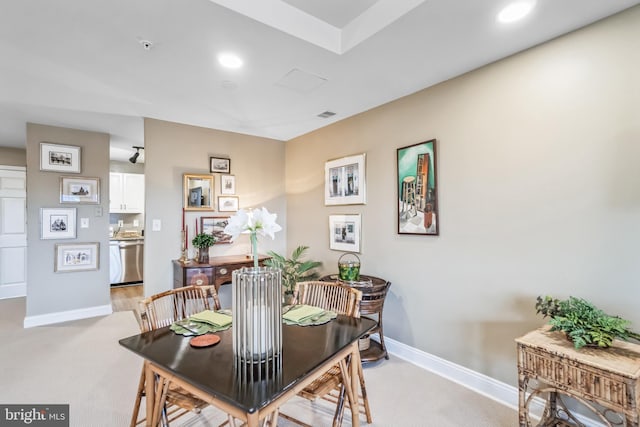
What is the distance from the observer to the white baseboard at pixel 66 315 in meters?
3.63

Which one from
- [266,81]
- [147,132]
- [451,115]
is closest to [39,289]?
[147,132]

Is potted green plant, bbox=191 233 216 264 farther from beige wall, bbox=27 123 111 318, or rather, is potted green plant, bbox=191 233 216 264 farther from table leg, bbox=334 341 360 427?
table leg, bbox=334 341 360 427

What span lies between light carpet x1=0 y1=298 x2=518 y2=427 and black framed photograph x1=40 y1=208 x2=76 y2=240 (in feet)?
3.92

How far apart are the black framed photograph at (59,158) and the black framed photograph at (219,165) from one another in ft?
5.77

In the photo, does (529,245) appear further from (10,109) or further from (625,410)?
(10,109)

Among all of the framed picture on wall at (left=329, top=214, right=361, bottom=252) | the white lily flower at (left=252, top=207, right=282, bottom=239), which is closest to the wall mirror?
the framed picture on wall at (left=329, top=214, right=361, bottom=252)

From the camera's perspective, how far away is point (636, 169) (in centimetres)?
161

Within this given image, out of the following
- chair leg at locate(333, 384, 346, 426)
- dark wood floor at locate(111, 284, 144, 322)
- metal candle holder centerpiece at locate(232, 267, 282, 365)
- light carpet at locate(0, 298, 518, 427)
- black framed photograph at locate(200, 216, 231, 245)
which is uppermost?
black framed photograph at locate(200, 216, 231, 245)

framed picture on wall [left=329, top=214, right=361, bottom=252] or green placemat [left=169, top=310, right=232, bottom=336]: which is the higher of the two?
framed picture on wall [left=329, top=214, right=361, bottom=252]

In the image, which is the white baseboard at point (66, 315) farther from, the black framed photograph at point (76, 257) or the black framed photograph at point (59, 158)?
the black framed photograph at point (59, 158)

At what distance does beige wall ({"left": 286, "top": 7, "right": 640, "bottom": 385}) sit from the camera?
1.67m

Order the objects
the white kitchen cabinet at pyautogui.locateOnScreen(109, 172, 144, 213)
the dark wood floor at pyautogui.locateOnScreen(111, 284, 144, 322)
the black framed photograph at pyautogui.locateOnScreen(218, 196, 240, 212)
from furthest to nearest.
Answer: the white kitchen cabinet at pyautogui.locateOnScreen(109, 172, 144, 213) → the dark wood floor at pyautogui.locateOnScreen(111, 284, 144, 322) → the black framed photograph at pyautogui.locateOnScreen(218, 196, 240, 212)

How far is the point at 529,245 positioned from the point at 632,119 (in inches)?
33.5

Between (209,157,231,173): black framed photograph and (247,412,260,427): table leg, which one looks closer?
(247,412,260,427): table leg
